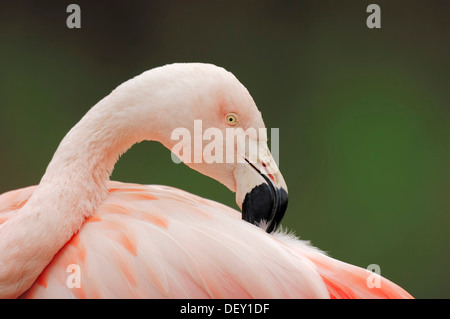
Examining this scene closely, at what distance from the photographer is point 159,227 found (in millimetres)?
1213

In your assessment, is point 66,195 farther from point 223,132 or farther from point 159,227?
point 223,132

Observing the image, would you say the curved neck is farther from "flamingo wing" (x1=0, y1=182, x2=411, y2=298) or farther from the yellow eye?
the yellow eye

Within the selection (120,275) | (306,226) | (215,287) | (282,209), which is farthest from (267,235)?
(306,226)

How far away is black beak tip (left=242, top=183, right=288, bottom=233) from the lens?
4.04 ft

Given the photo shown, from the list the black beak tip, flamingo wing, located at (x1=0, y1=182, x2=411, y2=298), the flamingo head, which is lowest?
flamingo wing, located at (x1=0, y1=182, x2=411, y2=298)

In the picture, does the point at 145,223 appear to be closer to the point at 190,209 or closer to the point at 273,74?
the point at 190,209

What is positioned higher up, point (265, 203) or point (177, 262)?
point (265, 203)

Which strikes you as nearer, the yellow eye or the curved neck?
the curved neck

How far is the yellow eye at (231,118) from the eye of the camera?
4.12ft

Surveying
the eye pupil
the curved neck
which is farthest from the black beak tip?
the curved neck

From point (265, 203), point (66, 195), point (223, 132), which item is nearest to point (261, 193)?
point (265, 203)

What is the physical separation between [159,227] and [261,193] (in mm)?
233

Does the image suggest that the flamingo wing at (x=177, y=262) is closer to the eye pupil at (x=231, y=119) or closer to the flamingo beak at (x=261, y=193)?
the flamingo beak at (x=261, y=193)

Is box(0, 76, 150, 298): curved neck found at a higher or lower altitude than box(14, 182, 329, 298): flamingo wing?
higher
